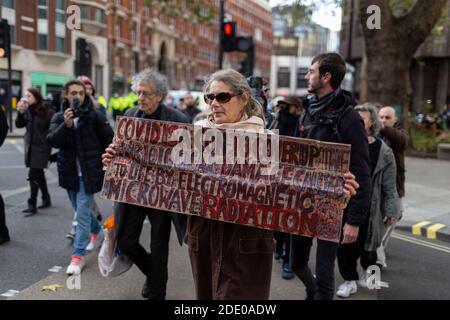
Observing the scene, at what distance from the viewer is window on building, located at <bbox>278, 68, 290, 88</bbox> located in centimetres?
8912

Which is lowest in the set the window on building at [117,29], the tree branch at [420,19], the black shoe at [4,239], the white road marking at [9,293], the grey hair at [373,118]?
the white road marking at [9,293]

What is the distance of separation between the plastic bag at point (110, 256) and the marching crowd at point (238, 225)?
10cm

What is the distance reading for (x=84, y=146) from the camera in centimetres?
449

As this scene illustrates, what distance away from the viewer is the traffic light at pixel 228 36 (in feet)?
34.9

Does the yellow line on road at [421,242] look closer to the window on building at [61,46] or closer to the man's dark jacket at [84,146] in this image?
the man's dark jacket at [84,146]

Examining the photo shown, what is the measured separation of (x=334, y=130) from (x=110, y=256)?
200 cm

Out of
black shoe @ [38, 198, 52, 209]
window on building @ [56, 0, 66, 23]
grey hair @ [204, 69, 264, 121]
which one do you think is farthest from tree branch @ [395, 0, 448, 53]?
grey hair @ [204, 69, 264, 121]

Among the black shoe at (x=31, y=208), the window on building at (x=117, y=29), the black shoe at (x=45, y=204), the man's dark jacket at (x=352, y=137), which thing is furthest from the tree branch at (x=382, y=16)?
the window on building at (x=117, y=29)

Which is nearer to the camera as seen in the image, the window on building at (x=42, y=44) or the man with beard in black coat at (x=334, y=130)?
the man with beard in black coat at (x=334, y=130)

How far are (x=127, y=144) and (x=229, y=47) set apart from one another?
804 cm
